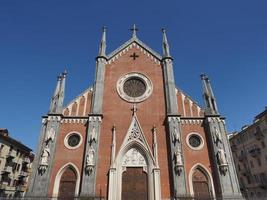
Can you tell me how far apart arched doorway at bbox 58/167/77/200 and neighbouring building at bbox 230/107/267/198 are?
93.2ft

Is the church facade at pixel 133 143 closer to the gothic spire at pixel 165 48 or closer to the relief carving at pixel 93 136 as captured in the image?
the relief carving at pixel 93 136

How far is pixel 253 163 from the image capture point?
34.8m

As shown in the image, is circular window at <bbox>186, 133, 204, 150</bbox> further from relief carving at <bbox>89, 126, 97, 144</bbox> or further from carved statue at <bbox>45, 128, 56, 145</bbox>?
carved statue at <bbox>45, 128, 56, 145</bbox>

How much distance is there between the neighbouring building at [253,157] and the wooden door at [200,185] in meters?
19.8

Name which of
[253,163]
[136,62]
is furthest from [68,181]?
[253,163]

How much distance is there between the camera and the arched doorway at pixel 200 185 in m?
17.0

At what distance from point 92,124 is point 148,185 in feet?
23.5

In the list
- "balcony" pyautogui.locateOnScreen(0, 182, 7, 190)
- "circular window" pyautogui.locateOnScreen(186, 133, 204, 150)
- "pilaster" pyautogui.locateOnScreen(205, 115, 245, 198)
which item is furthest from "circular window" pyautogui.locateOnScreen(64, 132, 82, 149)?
"balcony" pyautogui.locateOnScreen(0, 182, 7, 190)

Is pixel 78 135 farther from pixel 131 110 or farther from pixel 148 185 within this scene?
pixel 148 185

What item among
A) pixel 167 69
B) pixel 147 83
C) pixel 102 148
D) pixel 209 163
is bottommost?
pixel 209 163

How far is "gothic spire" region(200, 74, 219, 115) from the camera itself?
776 inches

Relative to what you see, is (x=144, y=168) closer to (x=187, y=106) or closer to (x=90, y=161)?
(x=90, y=161)

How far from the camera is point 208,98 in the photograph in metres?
20.6

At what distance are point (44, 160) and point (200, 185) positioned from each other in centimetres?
1305
